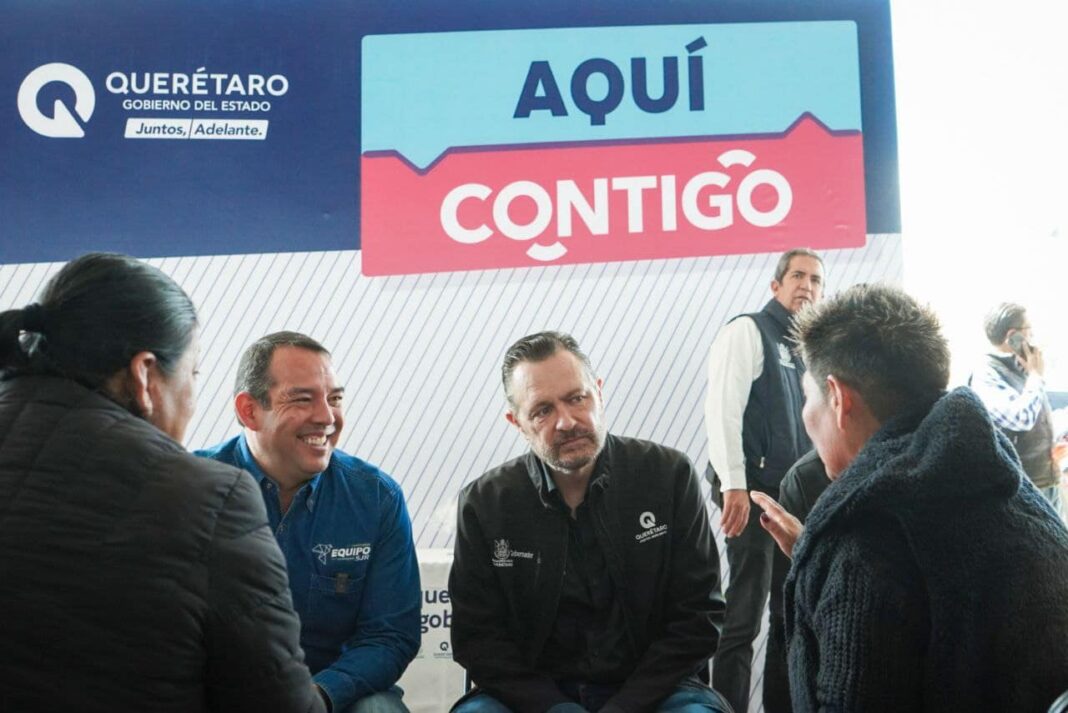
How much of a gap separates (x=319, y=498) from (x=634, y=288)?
1782 mm

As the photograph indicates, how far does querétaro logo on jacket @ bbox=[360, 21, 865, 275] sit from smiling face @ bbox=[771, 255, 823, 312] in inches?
7.9

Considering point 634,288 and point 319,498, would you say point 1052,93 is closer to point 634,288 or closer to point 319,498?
point 634,288

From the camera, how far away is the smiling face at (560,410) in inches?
93.9

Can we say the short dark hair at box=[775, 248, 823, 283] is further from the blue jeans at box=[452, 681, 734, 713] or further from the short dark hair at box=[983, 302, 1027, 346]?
the blue jeans at box=[452, 681, 734, 713]

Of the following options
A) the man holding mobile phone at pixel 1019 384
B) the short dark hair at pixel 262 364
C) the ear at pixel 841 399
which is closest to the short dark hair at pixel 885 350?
the ear at pixel 841 399

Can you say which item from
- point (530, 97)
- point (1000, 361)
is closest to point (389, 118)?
point (530, 97)

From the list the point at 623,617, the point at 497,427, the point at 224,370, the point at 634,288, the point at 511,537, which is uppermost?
the point at 634,288

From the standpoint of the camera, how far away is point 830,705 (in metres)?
1.41

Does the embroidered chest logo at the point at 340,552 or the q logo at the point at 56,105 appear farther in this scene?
the q logo at the point at 56,105

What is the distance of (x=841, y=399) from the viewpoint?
1590 mm

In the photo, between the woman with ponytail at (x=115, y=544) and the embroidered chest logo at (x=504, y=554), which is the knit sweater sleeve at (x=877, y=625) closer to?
the woman with ponytail at (x=115, y=544)

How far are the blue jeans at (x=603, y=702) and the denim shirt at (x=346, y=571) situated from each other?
187 mm

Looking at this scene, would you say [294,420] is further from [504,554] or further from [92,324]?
[92,324]

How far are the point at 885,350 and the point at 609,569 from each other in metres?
0.99
